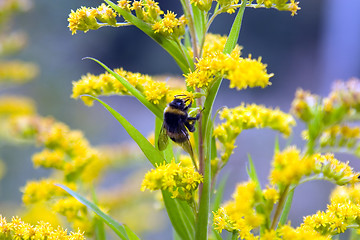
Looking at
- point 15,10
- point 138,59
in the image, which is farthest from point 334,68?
point 15,10

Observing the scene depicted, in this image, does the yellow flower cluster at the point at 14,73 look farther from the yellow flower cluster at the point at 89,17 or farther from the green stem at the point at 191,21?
the green stem at the point at 191,21

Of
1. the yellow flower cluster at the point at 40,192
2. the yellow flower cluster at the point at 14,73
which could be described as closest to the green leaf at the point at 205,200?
the yellow flower cluster at the point at 40,192

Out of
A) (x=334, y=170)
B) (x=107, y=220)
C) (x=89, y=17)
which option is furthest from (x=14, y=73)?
(x=334, y=170)

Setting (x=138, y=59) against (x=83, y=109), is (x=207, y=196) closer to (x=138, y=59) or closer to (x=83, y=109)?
(x=83, y=109)

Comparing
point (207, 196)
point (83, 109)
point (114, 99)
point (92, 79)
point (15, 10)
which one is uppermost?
point (114, 99)

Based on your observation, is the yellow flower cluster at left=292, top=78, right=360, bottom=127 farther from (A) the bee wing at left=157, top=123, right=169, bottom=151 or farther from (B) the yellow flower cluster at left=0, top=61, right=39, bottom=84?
(B) the yellow flower cluster at left=0, top=61, right=39, bottom=84

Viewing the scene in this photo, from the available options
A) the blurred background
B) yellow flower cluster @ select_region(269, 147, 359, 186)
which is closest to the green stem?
yellow flower cluster @ select_region(269, 147, 359, 186)

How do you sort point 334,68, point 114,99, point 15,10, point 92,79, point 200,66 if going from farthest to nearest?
1. point 114,99
2. point 334,68
3. point 15,10
4. point 92,79
5. point 200,66
